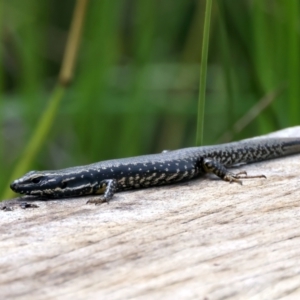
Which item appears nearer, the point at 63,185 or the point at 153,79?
the point at 63,185

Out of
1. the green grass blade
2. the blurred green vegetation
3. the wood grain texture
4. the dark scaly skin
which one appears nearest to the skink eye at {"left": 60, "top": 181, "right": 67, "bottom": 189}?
the dark scaly skin

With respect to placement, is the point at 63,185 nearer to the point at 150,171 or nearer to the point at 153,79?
the point at 150,171

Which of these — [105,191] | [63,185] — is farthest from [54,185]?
[105,191]

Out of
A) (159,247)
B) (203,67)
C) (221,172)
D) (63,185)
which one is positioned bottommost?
(221,172)

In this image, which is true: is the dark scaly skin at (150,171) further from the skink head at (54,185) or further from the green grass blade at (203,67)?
the green grass blade at (203,67)

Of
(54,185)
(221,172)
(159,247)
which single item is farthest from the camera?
(221,172)

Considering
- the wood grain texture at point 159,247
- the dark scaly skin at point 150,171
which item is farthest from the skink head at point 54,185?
the wood grain texture at point 159,247

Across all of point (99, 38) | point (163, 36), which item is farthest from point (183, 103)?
point (99, 38)
